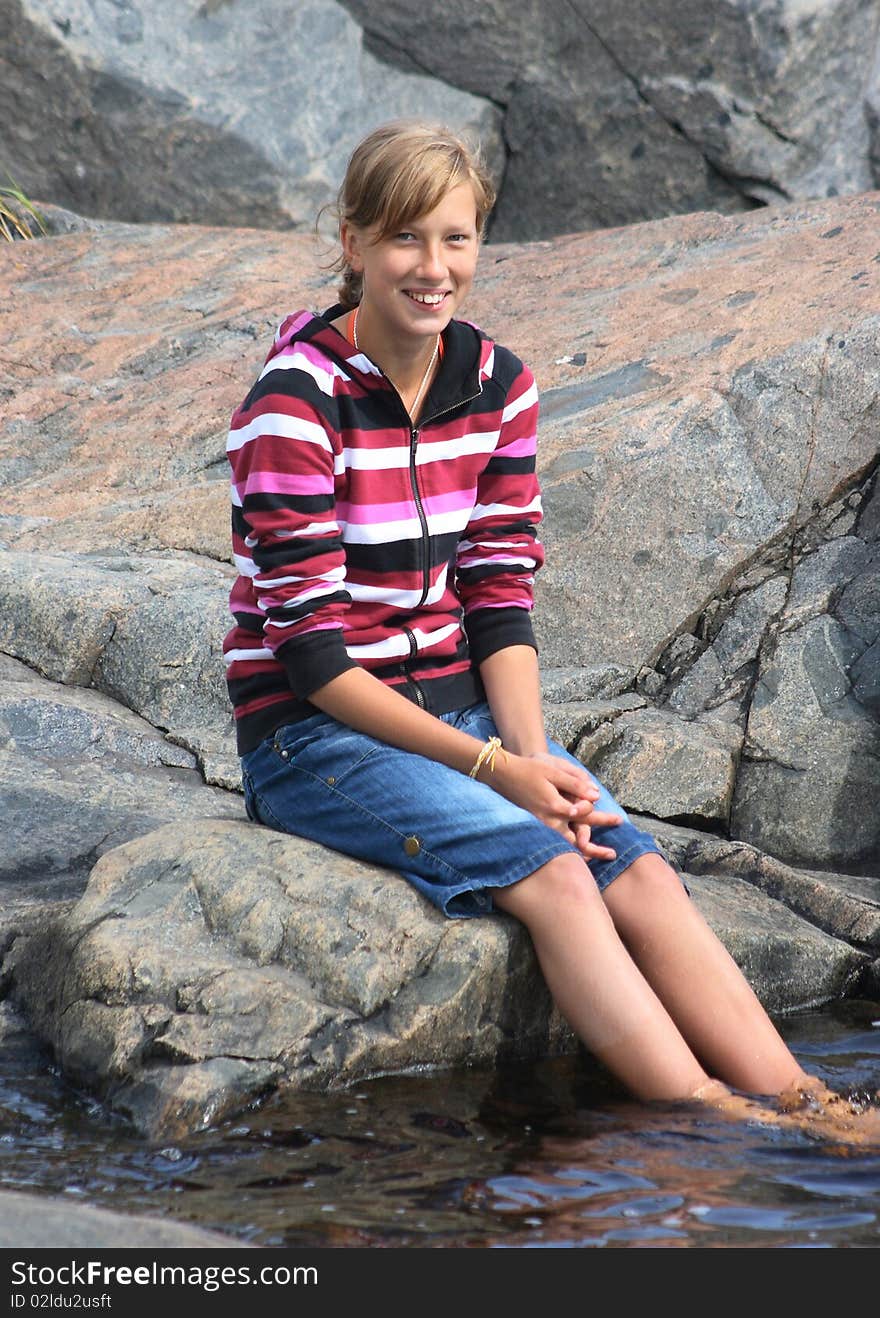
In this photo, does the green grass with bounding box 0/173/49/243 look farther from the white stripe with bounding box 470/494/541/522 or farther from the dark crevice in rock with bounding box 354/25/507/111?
the white stripe with bounding box 470/494/541/522

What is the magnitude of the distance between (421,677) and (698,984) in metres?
0.78

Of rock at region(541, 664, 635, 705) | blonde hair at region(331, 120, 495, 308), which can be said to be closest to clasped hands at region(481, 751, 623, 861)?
blonde hair at region(331, 120, 495, 308)

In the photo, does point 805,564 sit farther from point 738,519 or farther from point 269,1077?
point 269,1077

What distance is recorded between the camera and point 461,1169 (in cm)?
228

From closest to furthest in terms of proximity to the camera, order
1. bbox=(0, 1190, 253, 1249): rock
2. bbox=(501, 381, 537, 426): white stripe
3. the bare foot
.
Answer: bbox=(0, 1190, 253, 1249): rock < the bare foot < bbox=(501, 381, 537, 426): white stripe

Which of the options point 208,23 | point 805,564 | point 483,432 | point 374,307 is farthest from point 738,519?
point 208,23

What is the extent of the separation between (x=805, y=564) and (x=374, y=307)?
1.74 m

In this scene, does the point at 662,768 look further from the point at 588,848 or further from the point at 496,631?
the point at 588,848

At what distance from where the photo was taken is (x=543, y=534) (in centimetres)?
416

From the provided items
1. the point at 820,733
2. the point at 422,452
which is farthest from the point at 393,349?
the point at 820,733

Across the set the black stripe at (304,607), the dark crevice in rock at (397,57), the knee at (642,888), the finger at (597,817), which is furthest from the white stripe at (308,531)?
the dark crevice in rock at (397,57)

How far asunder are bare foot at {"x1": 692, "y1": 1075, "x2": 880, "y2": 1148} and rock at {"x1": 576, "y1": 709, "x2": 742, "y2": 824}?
1263mm

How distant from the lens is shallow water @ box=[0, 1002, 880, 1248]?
207cm

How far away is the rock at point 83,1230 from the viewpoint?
1.82 metres
